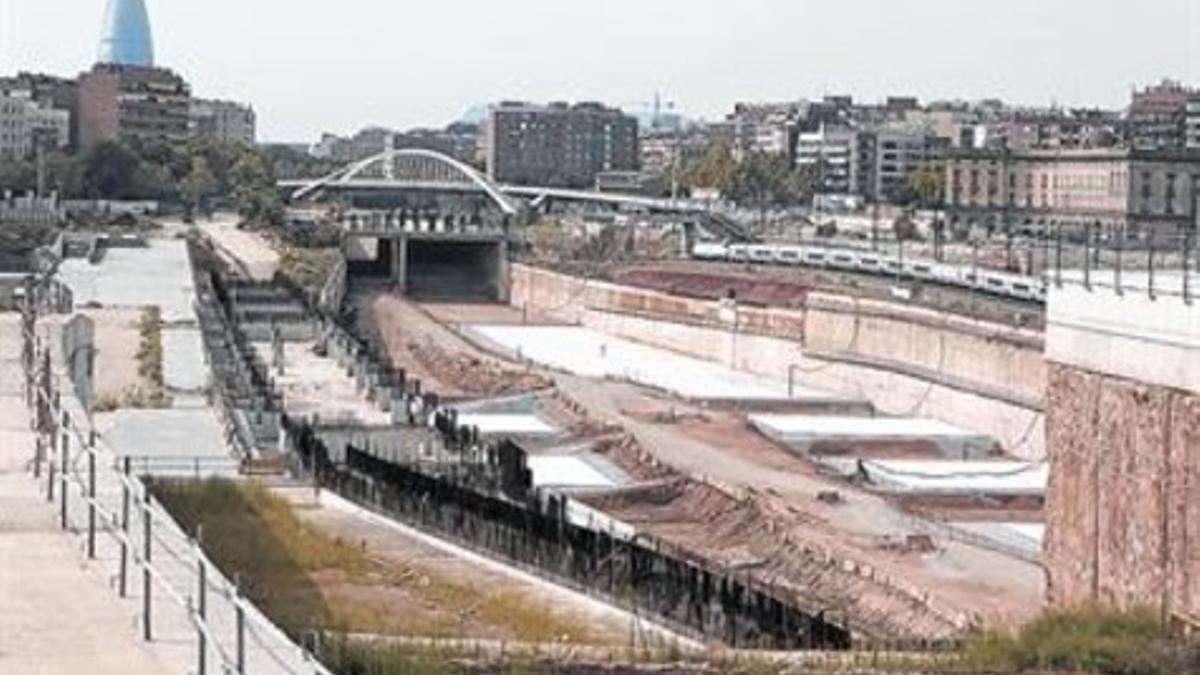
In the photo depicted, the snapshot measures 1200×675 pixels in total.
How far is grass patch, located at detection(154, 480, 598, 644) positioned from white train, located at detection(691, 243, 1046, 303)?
144 ft

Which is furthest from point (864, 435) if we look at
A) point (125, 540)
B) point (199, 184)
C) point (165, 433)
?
point (199, 184)

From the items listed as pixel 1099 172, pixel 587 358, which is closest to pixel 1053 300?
pixel 587 358

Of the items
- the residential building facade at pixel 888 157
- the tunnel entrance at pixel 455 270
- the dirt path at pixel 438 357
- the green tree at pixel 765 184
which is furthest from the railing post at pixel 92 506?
the residential building facade at pixel 888 157

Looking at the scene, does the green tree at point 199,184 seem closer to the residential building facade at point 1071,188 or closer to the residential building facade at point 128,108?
the residential building facade at point 128,108

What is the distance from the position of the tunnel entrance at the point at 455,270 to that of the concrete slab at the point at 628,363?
Result: 1448 centimetres

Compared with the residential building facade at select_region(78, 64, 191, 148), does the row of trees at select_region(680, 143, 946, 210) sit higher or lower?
lower

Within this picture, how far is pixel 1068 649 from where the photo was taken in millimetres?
16453

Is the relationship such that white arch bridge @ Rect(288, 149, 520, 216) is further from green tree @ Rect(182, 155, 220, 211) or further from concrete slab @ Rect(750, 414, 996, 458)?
concrete slab @ Rect(750, 414, 996, 458)

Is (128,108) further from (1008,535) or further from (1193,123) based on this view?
(1008,535)

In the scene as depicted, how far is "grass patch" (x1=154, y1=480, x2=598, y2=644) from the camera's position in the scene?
1880cm

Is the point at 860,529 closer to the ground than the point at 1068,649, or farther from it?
closer to the ground

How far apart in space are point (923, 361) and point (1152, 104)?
124702mm

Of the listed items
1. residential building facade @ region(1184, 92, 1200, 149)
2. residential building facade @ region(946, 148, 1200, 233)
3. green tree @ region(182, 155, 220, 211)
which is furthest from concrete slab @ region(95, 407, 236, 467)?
residential building facade @ region(1184, 92, 1200, 149)

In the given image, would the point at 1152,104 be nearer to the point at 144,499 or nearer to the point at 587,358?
the point at 587,358
